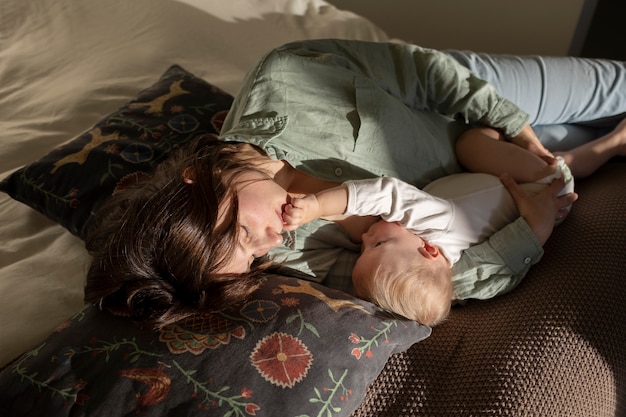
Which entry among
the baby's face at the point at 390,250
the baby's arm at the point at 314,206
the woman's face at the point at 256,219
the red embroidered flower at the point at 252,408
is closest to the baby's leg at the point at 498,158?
the baby's face at the point at 390,250

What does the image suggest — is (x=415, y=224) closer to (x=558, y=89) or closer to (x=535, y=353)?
(x=535, y=353)

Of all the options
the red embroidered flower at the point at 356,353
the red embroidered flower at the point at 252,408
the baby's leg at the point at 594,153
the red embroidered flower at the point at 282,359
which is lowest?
the red embroidered flower at the point at 356,353

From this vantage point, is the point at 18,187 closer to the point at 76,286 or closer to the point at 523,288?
the point at 76,286

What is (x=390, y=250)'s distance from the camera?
108cm

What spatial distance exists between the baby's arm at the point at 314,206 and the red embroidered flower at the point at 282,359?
8.6 inches

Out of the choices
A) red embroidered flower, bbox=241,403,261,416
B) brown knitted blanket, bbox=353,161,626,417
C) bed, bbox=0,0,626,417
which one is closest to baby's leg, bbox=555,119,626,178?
bed, bbox=0,0,626,417

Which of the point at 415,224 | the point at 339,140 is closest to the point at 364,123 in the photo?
the point at 339,140

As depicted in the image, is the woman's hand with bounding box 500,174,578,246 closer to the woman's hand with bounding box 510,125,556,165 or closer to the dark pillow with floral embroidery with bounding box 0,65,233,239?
the woman's hand with bounding box 510,125,556,165

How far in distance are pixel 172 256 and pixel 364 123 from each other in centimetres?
50

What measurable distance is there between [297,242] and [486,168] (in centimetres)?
47

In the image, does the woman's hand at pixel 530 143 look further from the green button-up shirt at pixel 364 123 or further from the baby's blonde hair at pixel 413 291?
the baby's blonde hair at pixel 413 291

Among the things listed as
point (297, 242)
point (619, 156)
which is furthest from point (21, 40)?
point (619, 156)

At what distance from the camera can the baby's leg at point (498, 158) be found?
49.7 inches

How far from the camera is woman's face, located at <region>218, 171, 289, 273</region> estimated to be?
0.97m
